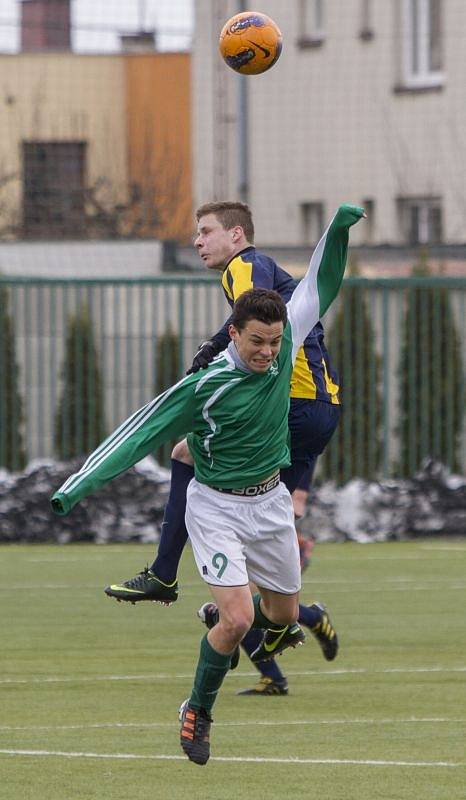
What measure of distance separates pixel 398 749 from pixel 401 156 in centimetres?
2134

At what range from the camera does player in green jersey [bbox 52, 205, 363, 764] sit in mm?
7770

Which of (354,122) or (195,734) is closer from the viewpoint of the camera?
(195,734)

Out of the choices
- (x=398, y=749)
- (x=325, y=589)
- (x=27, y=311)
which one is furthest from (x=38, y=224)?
(x=398, y=749)

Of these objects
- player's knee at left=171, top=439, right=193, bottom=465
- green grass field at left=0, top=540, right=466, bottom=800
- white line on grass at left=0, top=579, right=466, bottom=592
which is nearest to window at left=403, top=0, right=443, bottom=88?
green grass field at left=0, top=540, right=466, bottom=800

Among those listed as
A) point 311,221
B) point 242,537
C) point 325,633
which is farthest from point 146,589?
point 311,221

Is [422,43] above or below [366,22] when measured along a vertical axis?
below

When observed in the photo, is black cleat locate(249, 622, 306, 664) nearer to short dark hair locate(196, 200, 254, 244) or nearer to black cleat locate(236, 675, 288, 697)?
black cleat locate(236, 675, 288, 697)

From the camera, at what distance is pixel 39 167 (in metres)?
34.4

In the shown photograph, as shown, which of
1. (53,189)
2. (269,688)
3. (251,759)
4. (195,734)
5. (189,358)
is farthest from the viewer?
(53,189)

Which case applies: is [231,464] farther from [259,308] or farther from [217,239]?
[217,239]

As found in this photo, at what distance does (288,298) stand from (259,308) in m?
1.51

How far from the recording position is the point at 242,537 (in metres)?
8.01

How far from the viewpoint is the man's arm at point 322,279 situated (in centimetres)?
851

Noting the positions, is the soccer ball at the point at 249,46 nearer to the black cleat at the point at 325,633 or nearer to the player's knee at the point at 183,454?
the player's knee at the point at 183,454
